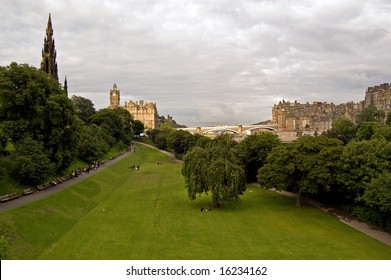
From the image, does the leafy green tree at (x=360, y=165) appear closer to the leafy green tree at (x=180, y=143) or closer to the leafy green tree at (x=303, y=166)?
the leafy green tree at (x=303, y=166)

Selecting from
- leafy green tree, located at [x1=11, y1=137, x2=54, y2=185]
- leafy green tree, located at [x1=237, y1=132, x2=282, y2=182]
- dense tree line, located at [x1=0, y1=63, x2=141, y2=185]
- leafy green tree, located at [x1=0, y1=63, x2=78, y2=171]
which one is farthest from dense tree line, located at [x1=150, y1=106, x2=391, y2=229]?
leafy green tree, located at [x1=0, y1=63, x2=78, y2=171]

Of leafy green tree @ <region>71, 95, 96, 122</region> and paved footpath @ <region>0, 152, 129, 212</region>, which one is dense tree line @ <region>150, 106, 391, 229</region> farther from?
leafy green tree @ <region>71, 95, 96, 122</region>

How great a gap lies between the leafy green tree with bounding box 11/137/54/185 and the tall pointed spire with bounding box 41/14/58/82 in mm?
43464

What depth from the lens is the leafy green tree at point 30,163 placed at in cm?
3325

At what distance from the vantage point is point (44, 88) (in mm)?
39500

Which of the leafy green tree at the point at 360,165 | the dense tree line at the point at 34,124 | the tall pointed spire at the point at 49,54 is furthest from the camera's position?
the tall pointed spire at the point at 49,54

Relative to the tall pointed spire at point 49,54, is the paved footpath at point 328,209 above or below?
below

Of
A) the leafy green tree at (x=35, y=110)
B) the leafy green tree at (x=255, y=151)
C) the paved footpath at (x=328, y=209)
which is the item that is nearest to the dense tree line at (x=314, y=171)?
the paved footpath at (x=328, y=209)

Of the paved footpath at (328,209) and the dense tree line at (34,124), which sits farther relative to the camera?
the dense tree line at (34,124)

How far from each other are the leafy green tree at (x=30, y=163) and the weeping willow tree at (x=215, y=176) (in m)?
12.0

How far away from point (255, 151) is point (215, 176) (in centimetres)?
1929

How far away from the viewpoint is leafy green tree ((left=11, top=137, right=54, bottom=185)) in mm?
33250

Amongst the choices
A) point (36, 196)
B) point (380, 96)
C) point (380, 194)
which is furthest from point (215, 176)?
point (380, 96)
